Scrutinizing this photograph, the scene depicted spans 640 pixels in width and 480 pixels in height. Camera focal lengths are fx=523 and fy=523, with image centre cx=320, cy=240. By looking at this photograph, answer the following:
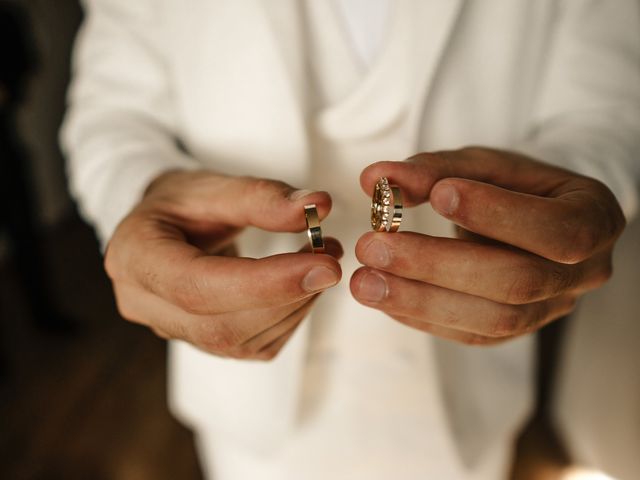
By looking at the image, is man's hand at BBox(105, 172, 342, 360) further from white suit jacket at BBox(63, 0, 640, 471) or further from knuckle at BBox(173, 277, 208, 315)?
white suit jacket at BBox(63, 0, 640, 471)

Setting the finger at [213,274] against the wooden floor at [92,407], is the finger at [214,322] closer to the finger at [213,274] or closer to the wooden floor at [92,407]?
the finger at [213,274]

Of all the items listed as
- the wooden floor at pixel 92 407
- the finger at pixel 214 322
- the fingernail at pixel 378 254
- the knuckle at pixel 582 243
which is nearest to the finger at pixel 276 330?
the finger at pixel 214 322

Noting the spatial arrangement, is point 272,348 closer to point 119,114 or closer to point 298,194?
point 298,194

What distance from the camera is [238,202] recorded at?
18.3 inches

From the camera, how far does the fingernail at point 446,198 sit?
0.37m

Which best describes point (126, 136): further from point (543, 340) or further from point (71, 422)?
point (543, 340)

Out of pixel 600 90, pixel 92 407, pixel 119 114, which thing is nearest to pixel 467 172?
pixel 600 90

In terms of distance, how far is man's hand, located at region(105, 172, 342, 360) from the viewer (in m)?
0.39

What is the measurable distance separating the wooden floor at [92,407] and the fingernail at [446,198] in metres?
1.22

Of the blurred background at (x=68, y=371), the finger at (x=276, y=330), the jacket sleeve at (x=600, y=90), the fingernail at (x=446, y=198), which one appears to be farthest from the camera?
the blurred background at (x=68, y=371)

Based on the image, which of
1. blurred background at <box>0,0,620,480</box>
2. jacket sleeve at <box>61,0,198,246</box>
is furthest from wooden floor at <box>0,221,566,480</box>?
jacket sleeve at <box>61,0,198,246</box>

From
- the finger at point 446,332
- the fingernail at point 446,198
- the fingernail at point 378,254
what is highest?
the fingernail at point 446,198

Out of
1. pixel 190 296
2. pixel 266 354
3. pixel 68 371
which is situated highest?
pixel 190 296

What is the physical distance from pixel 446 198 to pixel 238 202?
186 mm
